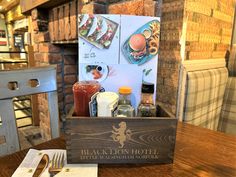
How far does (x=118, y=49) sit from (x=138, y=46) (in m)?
0.07

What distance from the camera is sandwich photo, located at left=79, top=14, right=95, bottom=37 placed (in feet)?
2.15

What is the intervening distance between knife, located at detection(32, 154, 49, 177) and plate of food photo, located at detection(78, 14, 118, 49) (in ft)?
1.27

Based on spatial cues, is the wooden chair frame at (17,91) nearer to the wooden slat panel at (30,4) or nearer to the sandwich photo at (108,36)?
the sandwich photo at (108,36)

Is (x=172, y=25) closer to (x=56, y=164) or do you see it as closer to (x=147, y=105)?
(x=147, y=105)

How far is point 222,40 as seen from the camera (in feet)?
4.64

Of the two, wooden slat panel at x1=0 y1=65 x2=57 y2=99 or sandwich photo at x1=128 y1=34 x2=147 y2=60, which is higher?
sandwich photo at x1=128 y1=34 x2=147 y2=60

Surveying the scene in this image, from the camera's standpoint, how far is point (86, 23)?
657mm

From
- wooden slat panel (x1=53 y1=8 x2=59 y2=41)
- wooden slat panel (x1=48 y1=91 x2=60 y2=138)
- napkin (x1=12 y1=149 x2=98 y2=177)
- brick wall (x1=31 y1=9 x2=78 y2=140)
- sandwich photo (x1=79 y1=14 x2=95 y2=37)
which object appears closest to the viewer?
napkin (x1=12 y1=149 x2=98 y2=177)

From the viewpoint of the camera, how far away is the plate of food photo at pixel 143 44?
26.5 inches

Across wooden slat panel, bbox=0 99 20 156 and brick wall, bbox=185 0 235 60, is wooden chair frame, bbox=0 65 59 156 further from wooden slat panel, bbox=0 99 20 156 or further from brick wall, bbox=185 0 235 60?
brick wall, bbox=185 0 235 60

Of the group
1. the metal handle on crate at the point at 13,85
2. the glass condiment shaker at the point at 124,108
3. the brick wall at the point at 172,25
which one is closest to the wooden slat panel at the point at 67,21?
the brick wall at the point at 172,25

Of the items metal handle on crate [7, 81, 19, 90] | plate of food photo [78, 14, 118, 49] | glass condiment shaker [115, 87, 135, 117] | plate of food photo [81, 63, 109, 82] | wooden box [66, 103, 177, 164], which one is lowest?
wooden box [66, 103, 177, 164]

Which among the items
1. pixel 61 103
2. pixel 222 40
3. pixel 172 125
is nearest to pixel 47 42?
pixel 61 103

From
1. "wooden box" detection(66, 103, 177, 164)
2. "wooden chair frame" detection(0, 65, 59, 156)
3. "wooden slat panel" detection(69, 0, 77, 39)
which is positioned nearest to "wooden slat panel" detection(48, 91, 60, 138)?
"wooden chair frame" detection(0, 65, 59, 156)
